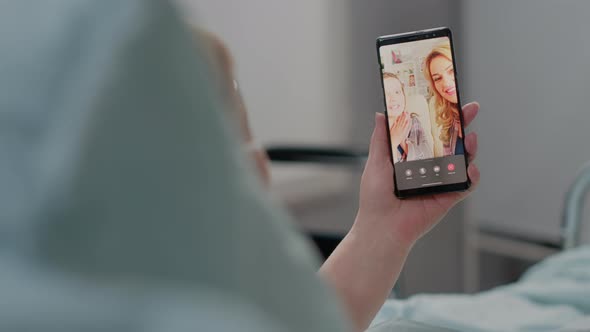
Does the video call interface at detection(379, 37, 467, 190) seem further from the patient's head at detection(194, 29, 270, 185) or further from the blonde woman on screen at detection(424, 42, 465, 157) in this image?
the patient's head at detection(194, 29, 270, 185)

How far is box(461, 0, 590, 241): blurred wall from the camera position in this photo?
1646 mm

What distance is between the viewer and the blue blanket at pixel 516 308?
0.82 m

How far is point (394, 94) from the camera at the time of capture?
749 mm

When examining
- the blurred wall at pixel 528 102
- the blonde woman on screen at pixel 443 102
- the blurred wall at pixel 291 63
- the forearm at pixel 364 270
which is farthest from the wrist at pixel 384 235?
the blurred wall at pixel 291 63

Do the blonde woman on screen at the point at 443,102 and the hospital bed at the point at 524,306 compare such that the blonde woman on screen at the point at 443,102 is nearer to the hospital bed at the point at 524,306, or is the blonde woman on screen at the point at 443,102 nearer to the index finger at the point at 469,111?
the index finger at the point at 469,111

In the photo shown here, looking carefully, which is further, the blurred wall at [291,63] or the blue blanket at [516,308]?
the blurred wall at [291,63]

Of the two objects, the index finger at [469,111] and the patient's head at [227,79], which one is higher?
the patient's head at [227,79]

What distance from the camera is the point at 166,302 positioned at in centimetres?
24

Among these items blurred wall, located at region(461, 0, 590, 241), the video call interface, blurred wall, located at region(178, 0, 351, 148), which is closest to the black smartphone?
the video call interface

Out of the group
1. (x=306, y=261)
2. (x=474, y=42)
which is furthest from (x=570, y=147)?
(x=306, y=261)

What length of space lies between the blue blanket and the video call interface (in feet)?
0.55

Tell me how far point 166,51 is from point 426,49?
0.54 meters

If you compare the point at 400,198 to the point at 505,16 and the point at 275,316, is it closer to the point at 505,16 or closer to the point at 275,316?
the point at 275,316

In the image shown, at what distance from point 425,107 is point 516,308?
0.29 m
